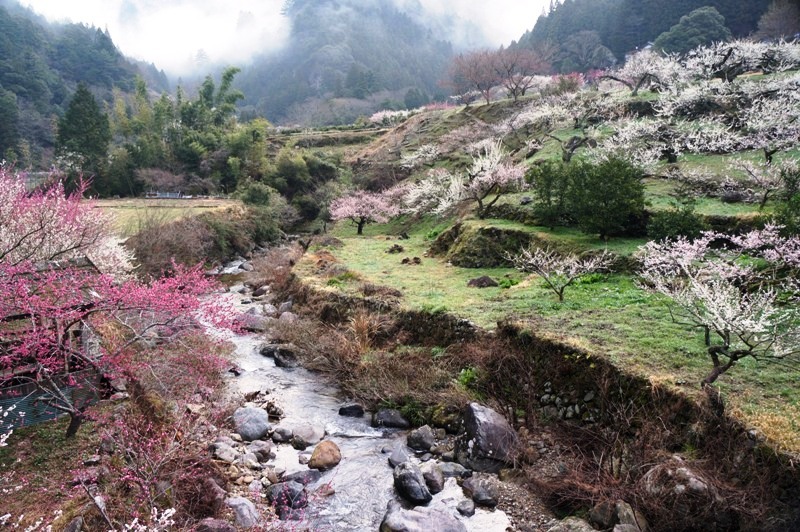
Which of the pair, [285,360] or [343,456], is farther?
[285,360]

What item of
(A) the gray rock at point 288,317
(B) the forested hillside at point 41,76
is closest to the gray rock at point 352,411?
(A) the gray rock at point 288,317

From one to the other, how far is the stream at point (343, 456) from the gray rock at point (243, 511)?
0.39 m

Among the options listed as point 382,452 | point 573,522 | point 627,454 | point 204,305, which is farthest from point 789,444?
point 204,305

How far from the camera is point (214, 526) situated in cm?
584

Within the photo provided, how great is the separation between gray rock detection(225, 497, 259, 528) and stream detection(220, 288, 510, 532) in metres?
0.39

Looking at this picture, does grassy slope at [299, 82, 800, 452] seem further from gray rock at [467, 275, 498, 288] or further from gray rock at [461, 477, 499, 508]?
gray rock at [461, 477, 499, 508]

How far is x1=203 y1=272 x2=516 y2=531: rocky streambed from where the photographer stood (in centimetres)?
704

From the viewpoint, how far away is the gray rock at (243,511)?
6.42 metres

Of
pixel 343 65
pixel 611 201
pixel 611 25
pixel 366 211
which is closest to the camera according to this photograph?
pixel 611 201

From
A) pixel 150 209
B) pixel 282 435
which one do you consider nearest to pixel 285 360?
pixel 282 435

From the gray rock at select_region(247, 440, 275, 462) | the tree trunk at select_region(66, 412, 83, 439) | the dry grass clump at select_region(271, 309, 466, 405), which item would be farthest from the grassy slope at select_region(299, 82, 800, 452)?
the tree trunk at select_region(66, 412, 83, 439)

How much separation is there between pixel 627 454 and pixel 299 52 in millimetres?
173115

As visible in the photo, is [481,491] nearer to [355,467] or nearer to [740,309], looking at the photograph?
[355,467]

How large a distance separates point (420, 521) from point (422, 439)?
8.02 feet
